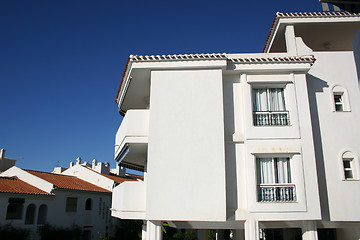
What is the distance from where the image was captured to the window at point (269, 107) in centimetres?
1213

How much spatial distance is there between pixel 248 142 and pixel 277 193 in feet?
6.85

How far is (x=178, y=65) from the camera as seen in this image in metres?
12.2

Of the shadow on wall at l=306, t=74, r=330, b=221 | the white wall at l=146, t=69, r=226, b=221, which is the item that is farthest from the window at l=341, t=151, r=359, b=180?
the white wall at l=146, t=69, r=226, b=221

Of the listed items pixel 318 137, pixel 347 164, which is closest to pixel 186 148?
pixel 318 137

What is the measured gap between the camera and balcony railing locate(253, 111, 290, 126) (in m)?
12.1

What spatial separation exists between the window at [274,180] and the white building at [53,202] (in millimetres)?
16132

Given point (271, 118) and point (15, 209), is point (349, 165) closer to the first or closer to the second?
point (271, 118)

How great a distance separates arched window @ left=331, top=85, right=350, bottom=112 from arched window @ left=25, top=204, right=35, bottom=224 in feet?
86.9

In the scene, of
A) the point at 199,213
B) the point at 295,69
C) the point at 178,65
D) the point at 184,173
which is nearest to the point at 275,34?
the point at 295,69

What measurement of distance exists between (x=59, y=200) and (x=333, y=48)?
2679 centimetres

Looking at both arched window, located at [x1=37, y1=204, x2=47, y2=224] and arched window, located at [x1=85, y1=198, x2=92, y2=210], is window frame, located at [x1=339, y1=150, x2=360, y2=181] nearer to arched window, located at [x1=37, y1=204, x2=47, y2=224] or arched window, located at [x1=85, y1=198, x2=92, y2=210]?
arched window, located at [x1=37, y1=204, x2=47, y2=224]

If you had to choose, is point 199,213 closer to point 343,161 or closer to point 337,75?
point 343,161

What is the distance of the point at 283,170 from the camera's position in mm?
11586

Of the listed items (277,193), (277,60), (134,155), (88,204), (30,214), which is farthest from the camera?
(88,204)
